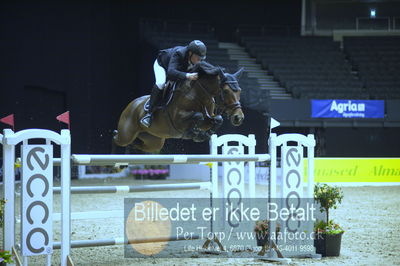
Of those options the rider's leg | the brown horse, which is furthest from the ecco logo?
the rider's leg

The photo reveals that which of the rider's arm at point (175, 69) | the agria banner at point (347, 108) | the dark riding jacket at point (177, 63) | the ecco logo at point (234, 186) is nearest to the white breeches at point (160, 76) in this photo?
the dark riding jacket at point (177, 63)

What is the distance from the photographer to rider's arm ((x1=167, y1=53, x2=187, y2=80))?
5425 millimetres

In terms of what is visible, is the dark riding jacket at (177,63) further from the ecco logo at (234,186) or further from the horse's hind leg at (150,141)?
the ecco logo at (234,186)

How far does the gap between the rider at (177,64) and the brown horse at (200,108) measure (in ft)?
0.30

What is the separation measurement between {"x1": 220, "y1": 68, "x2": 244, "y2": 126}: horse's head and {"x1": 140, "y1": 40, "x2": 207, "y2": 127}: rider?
10.8 inches

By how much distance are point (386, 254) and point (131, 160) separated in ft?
8.07

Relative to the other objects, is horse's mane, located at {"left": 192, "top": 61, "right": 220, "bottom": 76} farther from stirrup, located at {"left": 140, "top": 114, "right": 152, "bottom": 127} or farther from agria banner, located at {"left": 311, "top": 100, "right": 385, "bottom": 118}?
agria banner, located at {"left": 311, "top": 100, "right": 385, "bottom": 118}

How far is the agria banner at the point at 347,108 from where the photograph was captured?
49.6 ft

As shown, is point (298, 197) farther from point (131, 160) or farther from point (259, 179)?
point (259, 179)

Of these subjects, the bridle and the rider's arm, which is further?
the rider's arm

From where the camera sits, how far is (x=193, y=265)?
4605 mm

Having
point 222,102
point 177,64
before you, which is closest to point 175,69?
point 177,64

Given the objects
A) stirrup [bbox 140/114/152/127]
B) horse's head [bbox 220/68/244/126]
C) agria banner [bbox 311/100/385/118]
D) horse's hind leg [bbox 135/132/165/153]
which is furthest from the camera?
agria banner [bbox 311/100/385/118]

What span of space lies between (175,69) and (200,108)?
444 millimetres
